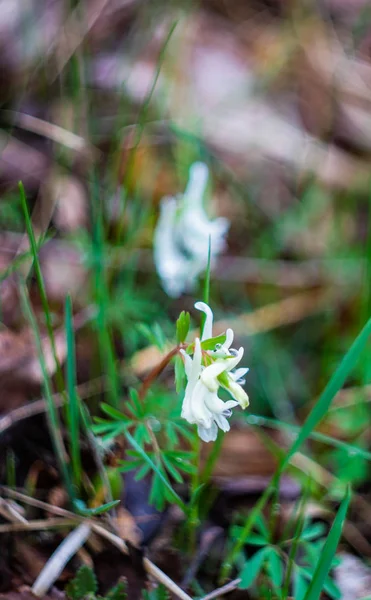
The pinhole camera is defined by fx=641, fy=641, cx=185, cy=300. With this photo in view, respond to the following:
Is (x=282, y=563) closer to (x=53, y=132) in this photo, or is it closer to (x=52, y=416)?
(x=52, y=416)

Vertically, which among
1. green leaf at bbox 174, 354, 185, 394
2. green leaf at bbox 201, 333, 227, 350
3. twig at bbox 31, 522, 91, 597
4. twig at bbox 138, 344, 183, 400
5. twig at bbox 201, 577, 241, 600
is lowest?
twig at bbox 31, 522, 91, 597

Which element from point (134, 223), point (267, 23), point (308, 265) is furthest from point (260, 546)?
point (267, 23)

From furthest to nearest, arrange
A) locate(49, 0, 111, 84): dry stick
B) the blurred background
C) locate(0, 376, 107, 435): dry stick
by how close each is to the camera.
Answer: locate(49, 0, 111, 84): dry stick → the blurred background → locate(0, 376, 107, 435): dry stick

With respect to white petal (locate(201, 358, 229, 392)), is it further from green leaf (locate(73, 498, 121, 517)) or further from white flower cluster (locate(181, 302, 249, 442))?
green leaf (locate(73, 498, 121, 517))

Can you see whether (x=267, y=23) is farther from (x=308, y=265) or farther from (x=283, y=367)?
(x=283, y=367)

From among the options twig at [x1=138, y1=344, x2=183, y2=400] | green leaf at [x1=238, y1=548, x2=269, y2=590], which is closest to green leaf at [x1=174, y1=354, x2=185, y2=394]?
twig at [x1=138, y1=344, x2=183, y2=400]

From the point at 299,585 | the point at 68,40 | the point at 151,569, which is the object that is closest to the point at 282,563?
the point at 299,585
